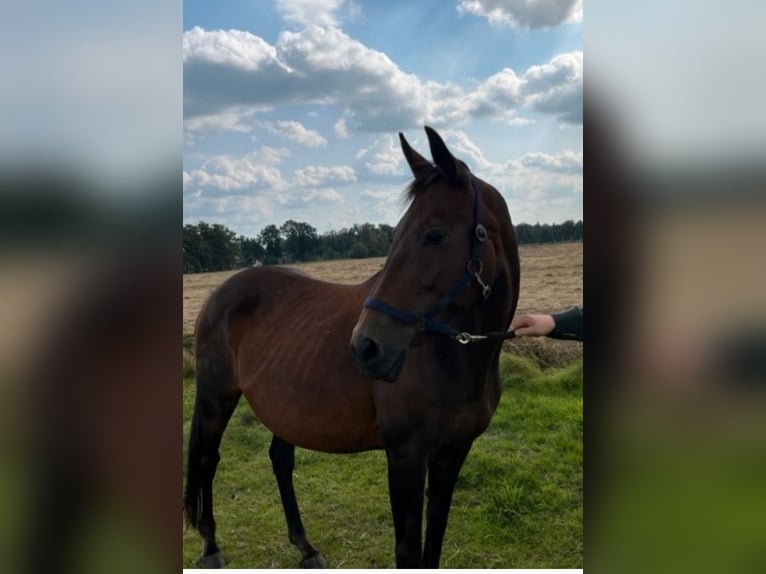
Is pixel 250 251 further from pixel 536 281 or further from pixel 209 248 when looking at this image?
pixel 536 281

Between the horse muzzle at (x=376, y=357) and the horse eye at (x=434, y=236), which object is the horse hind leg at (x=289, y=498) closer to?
the horse muzzle at (x=376, y=357)

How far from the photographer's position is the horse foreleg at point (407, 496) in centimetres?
229

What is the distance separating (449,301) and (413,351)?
0.35 m

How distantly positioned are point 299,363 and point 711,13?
243 centimetres

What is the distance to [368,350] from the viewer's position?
2.06 metres

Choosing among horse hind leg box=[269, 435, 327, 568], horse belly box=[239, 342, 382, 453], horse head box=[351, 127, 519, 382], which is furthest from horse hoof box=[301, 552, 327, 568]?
horse head box=[351, 127, 519, 382]

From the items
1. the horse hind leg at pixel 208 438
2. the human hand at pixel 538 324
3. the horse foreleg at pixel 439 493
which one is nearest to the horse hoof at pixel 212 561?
the horse hind leg at pixel 208 438

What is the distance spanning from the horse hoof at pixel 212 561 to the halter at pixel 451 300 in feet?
7.48

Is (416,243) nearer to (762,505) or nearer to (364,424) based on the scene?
(364,424)

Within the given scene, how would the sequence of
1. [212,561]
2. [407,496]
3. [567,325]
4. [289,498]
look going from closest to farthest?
[567,325], [407,496], [212,561], [289,498]

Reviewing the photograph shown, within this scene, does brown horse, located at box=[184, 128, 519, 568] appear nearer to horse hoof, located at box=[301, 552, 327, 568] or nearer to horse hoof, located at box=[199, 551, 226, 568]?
horse hoof, located at box=[199, 551, 226, 568]

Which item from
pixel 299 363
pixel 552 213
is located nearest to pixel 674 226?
pixel 299 363

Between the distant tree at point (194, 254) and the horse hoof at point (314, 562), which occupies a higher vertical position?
the distant tree at point (194, 254)

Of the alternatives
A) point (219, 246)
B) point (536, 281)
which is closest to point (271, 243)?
point (219, 246)
